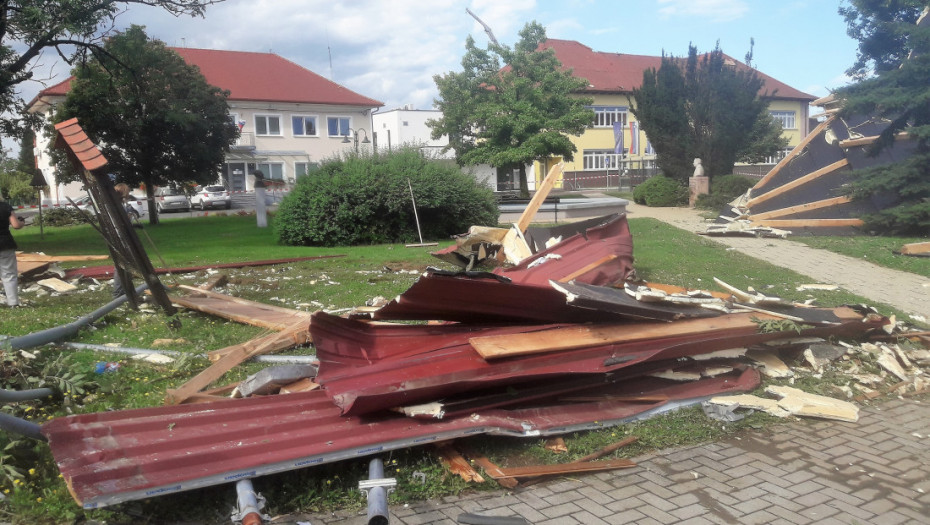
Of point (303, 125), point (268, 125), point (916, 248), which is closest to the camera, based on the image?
point (916, 248)

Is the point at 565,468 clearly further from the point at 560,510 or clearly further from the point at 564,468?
the point at 560,510

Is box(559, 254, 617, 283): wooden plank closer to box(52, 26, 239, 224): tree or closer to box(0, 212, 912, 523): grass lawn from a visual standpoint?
box(0, 212, 912, 523): grass lawn

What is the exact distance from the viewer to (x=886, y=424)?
5.22m

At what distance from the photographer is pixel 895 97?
1494 cm

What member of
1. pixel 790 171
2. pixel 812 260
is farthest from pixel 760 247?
pixel 790 171

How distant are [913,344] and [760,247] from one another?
28.8 ft

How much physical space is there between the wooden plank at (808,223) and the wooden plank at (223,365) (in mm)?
14683

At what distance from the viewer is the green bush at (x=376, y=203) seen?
55.6ft

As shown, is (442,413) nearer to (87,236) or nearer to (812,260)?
(812,260)

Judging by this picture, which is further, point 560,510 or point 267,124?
point 267,124

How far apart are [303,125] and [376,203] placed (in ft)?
115

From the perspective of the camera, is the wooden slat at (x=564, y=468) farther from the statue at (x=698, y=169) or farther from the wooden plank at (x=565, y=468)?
the statue at (x=698, y=169)

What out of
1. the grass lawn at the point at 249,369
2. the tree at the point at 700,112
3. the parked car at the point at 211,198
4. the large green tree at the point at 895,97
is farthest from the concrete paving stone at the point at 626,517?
the parked car at the point at 211,198

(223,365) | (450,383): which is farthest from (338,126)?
(450,383)
